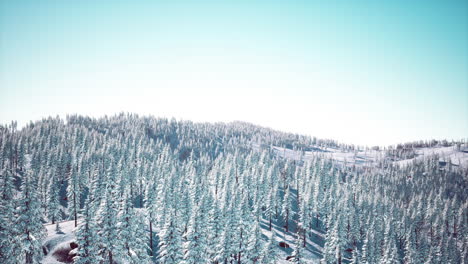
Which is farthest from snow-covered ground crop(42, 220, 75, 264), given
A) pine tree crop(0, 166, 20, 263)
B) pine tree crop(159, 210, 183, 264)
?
pine tree crop(159, 210, 183, 264)

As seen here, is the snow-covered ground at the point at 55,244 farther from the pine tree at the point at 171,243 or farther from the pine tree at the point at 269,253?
the pine tree at the point at 269,253

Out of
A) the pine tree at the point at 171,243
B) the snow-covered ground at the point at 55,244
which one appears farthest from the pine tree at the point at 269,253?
the snow-covered ground at the point at 55,244

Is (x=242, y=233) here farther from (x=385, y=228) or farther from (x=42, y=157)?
(x=42, y=157)

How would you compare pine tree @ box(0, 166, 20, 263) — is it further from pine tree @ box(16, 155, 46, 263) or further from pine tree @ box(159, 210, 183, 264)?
pine tree @ box(159, 210, 183, 264)

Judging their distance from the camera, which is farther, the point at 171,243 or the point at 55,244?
the point at 55,244

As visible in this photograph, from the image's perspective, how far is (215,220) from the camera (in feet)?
132

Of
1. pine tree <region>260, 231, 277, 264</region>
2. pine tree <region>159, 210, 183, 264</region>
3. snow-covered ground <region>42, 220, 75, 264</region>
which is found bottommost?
snow-covered ground <region>42, 220, 75, 264</region>

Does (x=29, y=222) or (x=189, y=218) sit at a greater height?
(x=29, y=222)

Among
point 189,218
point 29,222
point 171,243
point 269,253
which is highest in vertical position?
point 29,222

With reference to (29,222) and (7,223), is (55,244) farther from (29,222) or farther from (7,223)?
(7,223)

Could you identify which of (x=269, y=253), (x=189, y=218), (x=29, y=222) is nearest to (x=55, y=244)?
(x=29, y=222)

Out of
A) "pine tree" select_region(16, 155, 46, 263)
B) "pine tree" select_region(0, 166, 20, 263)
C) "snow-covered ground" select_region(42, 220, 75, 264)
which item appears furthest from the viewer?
"snow-covered ground" select_region(42, 220, 75, 264)

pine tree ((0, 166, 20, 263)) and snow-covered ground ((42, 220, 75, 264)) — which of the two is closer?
pine tree ((0, 166, 20, 263))

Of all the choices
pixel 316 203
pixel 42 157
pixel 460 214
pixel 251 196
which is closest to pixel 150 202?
pixel 251 196
